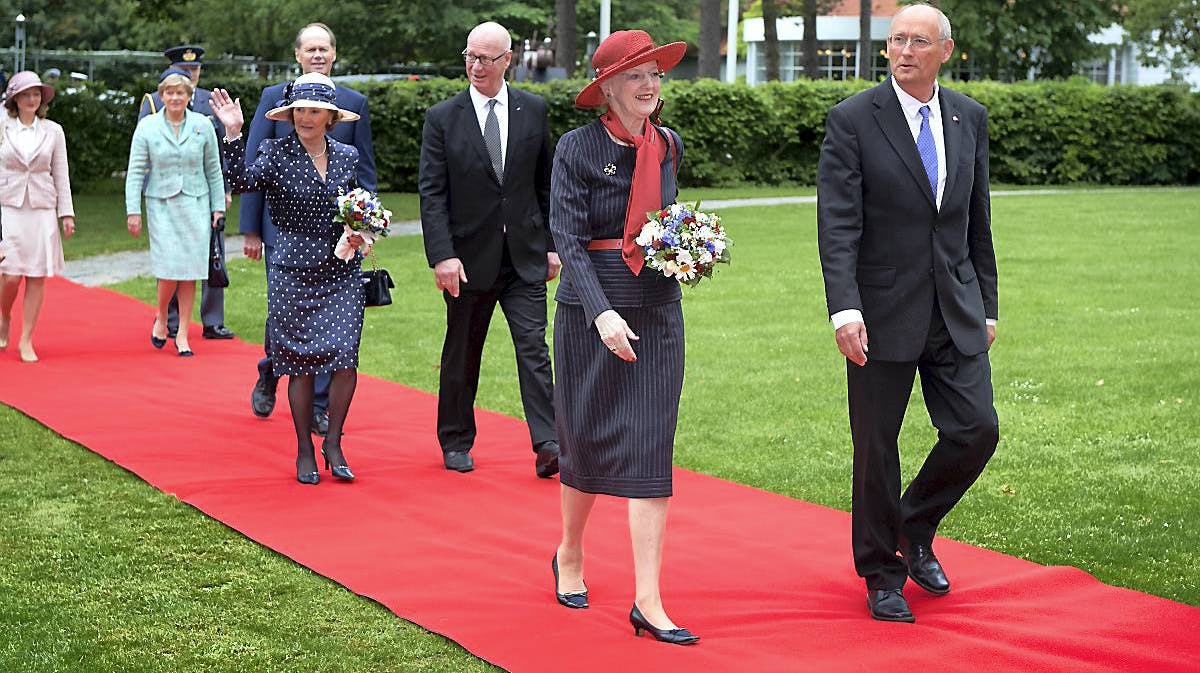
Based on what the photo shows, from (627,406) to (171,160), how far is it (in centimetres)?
728

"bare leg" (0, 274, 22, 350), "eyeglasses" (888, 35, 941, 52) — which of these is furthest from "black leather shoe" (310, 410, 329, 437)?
"eyeglasses" (888, 35, 941, 52)

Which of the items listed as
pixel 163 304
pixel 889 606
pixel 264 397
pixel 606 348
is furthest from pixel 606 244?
pixel 163 304

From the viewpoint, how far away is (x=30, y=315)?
11.6 meters

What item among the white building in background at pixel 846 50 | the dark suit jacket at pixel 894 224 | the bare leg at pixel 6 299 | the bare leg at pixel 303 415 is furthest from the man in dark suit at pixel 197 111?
the white building in background at pixel 846 50

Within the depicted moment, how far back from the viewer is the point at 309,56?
28.3 ft

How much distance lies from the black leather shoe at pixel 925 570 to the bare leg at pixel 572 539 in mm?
1225

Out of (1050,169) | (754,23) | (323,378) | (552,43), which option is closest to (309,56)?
(323,378)

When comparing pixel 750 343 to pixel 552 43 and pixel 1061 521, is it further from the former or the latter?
pixel 552 43

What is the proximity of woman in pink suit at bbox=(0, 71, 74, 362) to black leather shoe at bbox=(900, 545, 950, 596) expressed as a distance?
25.3 ft

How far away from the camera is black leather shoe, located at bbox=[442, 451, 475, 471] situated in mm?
8172

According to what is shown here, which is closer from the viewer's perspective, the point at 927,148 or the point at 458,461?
the point at 927,148

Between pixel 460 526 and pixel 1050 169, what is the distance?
28.9 metres

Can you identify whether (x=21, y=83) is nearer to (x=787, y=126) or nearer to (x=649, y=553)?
(x=649, y=553)

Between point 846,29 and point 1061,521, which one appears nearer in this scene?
→ point 1061,521
